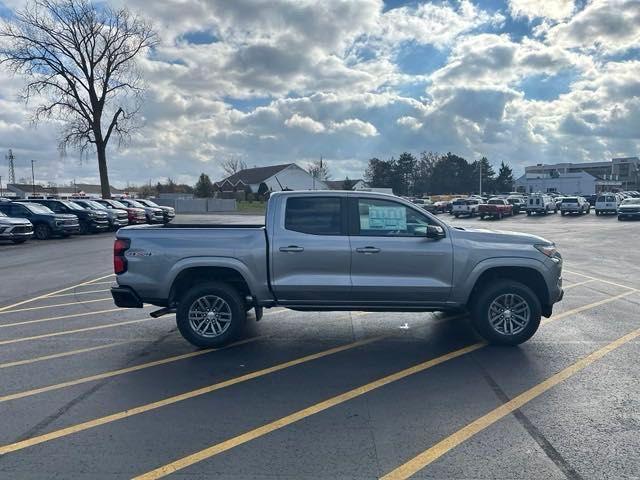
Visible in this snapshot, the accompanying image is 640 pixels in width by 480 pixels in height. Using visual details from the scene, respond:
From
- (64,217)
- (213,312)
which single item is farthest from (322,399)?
(64,217)

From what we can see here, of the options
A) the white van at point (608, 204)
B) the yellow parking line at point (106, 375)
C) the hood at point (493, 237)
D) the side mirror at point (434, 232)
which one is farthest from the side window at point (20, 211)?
the white van at point (608, 204)

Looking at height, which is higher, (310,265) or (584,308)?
(310,265)

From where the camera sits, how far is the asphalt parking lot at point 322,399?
358 cm

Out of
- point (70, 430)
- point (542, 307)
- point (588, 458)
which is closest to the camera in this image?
point (588, 458)

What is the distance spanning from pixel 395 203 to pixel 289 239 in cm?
139

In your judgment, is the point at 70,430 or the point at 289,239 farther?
the point at 289,239

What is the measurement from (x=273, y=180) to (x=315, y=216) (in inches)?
3305

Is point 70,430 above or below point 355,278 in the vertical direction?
below

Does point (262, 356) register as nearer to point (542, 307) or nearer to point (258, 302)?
point (258, 302)

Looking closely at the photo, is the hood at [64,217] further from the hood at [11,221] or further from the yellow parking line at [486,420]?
the yellow parking line at [486,420]

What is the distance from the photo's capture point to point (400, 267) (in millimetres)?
6070

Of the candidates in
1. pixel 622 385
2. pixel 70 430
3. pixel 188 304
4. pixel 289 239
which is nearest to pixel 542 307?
pixel 622 385

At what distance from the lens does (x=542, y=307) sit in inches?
→ 251

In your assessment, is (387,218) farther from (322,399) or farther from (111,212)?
(111,212)
